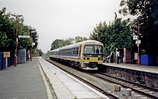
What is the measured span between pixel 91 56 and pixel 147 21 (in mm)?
9299

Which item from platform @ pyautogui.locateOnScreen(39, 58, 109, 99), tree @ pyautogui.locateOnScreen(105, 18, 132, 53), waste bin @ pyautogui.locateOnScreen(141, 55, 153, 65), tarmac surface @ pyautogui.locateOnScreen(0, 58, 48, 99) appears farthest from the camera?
tree @ pyautogui.locateOnScreen(105, 18, 132, 53)

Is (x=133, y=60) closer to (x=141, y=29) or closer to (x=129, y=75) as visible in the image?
(x=141, y=29)

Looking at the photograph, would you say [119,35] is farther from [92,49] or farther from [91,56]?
[91,56]

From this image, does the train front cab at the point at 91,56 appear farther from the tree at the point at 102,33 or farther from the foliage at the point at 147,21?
the tree at the point at 102,33

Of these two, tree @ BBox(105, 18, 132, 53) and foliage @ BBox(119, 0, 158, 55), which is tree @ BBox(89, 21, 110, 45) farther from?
foliage @ BBox(119, 0, 158, 55)

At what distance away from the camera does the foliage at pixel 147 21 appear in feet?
65.8

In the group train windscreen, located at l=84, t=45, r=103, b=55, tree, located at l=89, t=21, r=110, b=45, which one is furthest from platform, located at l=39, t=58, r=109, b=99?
tree, located at l=89, t=21, r=110, b=45

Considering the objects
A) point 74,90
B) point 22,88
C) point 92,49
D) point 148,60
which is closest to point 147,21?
point 148,60

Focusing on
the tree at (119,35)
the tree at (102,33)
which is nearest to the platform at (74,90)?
the tree at (119,35)

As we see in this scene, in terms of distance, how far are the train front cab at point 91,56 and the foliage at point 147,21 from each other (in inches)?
290

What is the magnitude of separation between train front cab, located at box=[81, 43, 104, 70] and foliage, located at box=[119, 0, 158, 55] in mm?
7368

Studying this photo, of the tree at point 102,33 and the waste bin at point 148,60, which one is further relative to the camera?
the tree at point 102,33

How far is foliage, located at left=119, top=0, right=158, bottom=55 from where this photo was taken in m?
20.1

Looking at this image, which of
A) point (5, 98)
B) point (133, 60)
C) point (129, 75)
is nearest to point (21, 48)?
point (133, 60)
